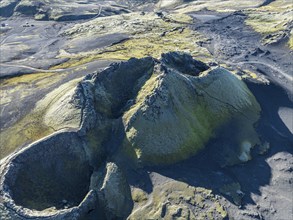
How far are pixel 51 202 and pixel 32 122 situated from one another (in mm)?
19448

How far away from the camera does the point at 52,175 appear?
5225cm

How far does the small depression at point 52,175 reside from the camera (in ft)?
160

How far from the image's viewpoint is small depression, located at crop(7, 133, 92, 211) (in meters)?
48.8

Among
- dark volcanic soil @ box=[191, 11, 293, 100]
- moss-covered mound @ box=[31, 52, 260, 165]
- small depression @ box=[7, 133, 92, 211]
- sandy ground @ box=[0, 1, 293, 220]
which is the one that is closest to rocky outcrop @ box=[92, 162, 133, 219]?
sandy ground @ box=[0, 1, 293, 220]

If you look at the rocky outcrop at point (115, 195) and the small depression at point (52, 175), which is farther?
the rocky outcrop at point (115, 195)

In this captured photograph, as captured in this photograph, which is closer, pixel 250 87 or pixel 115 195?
pixel 115 195

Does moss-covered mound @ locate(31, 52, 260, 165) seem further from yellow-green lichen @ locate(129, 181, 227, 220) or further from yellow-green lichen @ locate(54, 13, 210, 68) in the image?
yellow-green lichen @ locate(54, 13, 210, 68)

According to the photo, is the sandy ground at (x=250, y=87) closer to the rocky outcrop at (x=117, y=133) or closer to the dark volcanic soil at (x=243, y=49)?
the dark volcanic soil at (x=243, y=49)

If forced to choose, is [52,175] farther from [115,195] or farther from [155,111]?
[155,111]

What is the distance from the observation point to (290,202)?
5197 cm

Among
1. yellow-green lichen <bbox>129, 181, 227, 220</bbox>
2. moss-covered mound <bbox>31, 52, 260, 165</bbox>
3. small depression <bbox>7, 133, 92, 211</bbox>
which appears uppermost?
moss-covered mound <bbox>31, 52, 260, 165</bbox>

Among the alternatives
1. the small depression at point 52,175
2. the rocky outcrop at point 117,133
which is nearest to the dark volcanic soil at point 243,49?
the rocky outcrop at point 117,133

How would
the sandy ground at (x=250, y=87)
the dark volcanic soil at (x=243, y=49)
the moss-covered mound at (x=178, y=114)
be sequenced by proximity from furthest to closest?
the dark volcanic soil at (x=243, y=49), the moss-covered mound at (x=178, y=114), the sandy ground at (x=250, y=87)

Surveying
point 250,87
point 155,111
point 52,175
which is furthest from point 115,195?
point 250,87
